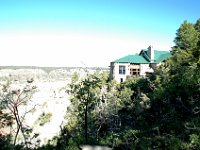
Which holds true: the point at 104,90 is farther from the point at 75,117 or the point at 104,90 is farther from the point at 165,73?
the point at 165,73

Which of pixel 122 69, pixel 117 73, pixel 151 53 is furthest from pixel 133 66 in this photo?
pixel 151 53

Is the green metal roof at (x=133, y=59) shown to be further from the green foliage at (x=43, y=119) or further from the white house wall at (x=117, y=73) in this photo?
the green foliage at (x=43, y=119)

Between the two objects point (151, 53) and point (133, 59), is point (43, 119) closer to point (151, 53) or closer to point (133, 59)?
point (133, 59)

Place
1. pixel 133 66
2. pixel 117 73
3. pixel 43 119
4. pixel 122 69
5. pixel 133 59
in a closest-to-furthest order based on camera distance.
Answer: pixel 43 119, pixel 117 73, pixel 122 69, pixel 133 66, pixel 133 59

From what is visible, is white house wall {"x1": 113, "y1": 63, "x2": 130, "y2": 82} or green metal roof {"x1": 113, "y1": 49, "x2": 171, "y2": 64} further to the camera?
green metal roof {"x1": 113, "y1": 49, "x2": 171, "y2": 64}

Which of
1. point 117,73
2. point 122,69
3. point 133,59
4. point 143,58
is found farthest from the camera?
point 143,58

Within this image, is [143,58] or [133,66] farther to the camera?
[143,58]

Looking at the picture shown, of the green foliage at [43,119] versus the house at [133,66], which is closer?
the green foliage at [43,119]

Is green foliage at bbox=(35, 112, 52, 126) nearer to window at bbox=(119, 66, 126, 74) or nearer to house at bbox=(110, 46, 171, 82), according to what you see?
house at bbox=(110, 46, 171, 82)

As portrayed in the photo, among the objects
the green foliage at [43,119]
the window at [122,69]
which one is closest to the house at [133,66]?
the window at [122,69]

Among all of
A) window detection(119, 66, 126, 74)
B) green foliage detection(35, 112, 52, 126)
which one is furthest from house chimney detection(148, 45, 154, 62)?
green foliage detection(35, 112, 52, 126)

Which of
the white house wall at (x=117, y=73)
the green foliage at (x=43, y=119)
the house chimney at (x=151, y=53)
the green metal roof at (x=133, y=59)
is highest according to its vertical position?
the house chimney at (x=151, y=53)

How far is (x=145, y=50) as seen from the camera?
2314 inches

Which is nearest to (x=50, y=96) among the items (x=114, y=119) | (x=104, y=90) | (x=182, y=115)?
(x=104, y=90)
